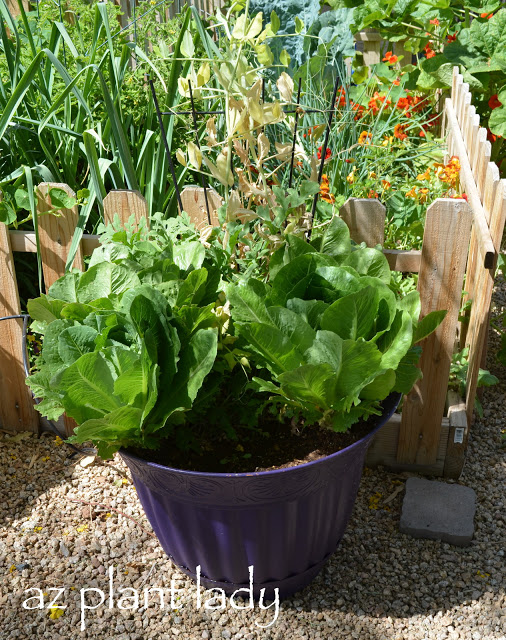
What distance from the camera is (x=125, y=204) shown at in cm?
209

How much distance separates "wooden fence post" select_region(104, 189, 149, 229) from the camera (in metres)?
2.06

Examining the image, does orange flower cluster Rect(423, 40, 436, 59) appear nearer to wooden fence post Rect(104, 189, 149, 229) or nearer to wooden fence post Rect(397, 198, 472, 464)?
wooden fence post Rect(397, 198, 472, 464)

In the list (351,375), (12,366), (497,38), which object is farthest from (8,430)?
(497,38)

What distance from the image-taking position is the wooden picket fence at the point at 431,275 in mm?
1973

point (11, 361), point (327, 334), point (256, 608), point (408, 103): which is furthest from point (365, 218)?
point (408, 103)

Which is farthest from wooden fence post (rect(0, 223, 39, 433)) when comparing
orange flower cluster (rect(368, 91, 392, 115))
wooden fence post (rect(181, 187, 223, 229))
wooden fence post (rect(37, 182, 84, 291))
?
orange flower cluster (rect(368, 91, 392, 115))

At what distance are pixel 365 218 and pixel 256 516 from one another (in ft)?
3.16

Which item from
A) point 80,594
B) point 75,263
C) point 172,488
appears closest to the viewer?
point 172,488

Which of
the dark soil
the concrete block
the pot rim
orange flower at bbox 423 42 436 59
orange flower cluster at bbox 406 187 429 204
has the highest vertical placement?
orange flower at bbox 423 42 436 59

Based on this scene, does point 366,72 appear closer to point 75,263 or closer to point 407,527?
point 75,263

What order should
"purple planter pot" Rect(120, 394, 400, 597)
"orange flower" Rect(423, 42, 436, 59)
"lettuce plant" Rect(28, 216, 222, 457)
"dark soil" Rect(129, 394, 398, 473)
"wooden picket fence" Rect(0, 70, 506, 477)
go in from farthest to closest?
"orange flower" Rect(423, 42, 436, 59) < "wooden picket fence" Rect(0, 70, 506, 477) < "dark soil" Rect(129, 394, 398, 473) < "purple planter pot" Rect(120, 394, 400, 597) < "lettuce plant" Rect(28, 216, 222, 457)

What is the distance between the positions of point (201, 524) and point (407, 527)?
0.78m

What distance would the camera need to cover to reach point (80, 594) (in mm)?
1932

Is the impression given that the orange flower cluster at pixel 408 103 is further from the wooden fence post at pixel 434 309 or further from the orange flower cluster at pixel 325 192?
the wooden fence post at pixel 434 309
